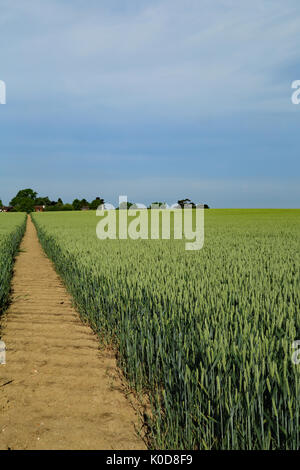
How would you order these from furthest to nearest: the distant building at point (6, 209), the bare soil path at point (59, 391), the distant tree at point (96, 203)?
the distant building at point (6, 209) < the distant tree at point (96, 203) < the bare soil path at point (59, 391)

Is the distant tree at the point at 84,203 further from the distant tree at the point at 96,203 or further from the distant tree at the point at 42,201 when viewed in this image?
the distant tree at the point at 42,201

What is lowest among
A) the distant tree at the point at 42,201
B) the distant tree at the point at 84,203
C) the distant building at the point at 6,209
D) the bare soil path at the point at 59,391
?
the bare soil path at the point at 59,391

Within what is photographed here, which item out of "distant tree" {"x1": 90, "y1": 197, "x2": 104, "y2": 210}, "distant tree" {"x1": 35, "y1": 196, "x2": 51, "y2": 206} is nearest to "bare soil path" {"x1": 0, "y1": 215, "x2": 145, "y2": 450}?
"distant tree" {"x1": 90, "y1": 197, "x2": 104, "y2": 210}

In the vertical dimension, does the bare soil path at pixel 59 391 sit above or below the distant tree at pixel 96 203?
below

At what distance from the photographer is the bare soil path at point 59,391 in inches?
115

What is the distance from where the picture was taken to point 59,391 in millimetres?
3689

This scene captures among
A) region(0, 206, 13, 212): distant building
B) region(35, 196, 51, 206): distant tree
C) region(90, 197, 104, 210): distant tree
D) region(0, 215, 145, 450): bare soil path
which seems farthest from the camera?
region(35, 196, 51, 206): distant tree

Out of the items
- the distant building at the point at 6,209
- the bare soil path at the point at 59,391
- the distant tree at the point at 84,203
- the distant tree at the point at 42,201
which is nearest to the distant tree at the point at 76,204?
the distant tree at the point at 84,203

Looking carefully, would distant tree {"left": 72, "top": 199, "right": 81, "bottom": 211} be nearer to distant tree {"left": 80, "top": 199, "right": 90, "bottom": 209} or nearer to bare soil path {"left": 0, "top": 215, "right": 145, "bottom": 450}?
distant tree {"left": 80, "top": 199, "right": 90, "bottom": 209}

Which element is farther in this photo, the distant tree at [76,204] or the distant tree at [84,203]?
the distant tree at [84,203]

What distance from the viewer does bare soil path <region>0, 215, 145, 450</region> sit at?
9.57 feet

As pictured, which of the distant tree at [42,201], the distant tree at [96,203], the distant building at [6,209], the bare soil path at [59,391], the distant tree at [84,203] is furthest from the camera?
the distant tree at [42,201]

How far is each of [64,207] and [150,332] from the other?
378ft
